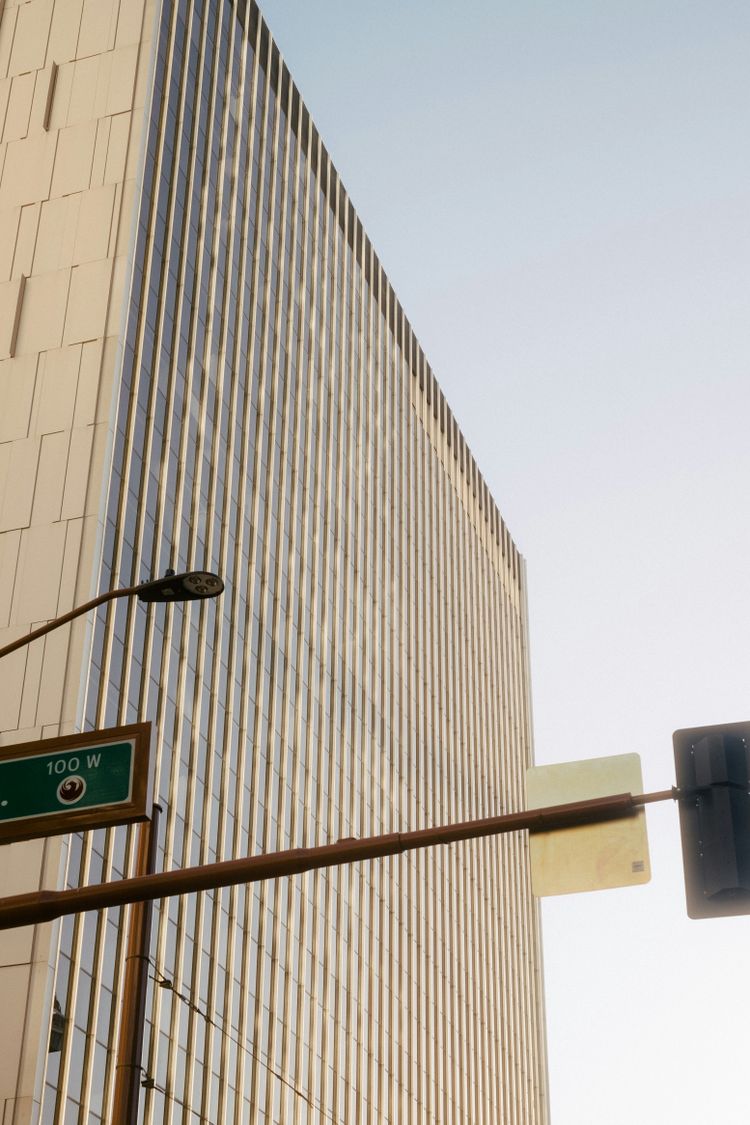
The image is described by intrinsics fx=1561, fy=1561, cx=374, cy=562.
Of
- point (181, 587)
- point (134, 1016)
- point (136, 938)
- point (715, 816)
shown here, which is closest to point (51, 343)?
point (181, 587)

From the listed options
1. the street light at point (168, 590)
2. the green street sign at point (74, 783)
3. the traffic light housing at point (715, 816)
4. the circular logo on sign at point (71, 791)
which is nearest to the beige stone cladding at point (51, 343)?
the street light at point (168, 590)

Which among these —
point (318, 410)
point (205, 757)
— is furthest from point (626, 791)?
point (318, 410)

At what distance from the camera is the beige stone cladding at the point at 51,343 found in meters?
42.4

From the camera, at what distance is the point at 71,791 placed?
11.8 metres

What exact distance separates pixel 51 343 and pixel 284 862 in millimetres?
45068

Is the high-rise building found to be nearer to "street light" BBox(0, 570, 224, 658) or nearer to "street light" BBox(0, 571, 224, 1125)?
"street light" BBox(0, 571, 224, 1125)

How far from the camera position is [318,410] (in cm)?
7856

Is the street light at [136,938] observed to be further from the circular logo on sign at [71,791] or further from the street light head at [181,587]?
the circular logo on sign at [71,791]

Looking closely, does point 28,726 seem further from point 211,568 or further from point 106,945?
point 211,568

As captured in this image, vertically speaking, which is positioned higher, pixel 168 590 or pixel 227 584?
pixel 227 584

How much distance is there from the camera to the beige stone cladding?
4242 centimetres

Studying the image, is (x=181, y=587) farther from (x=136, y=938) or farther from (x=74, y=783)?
(x=74, y=783)

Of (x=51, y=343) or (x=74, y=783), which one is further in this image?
(x=51, y=343)

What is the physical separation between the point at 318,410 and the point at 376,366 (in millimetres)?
14357
